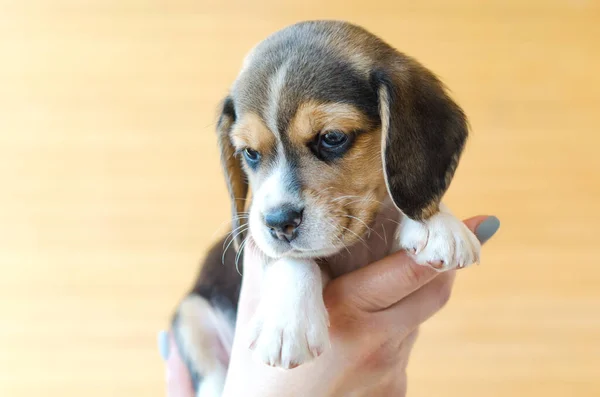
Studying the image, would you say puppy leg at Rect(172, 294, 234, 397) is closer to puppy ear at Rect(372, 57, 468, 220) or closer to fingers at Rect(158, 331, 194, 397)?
fingers at Rect(158, 331, 194, 397)

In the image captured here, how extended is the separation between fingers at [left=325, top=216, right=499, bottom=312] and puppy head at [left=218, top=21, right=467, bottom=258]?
6.2 inches

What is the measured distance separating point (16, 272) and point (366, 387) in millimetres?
2228

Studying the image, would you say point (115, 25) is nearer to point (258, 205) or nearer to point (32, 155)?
point (32, 155)

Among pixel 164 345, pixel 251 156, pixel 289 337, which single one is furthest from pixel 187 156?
pixel 289 337

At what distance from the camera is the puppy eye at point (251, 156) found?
5.41ft

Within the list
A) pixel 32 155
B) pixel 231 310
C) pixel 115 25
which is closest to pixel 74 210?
pixel 32 155

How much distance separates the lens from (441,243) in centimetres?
150

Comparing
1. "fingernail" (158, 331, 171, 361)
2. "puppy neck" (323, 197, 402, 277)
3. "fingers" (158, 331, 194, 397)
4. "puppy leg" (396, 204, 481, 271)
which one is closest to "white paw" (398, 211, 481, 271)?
"puppy leg" (396, 204, 481, 271)

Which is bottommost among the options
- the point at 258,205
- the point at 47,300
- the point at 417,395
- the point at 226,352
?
the point at 417,395

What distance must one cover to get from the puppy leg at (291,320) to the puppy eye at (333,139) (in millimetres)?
343

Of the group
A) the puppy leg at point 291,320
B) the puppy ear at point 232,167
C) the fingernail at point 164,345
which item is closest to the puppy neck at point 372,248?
the puppy leg at point 291,320

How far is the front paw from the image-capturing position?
1351mm

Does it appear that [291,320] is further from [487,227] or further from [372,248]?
[487,227]

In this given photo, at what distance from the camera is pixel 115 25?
3131 mm
